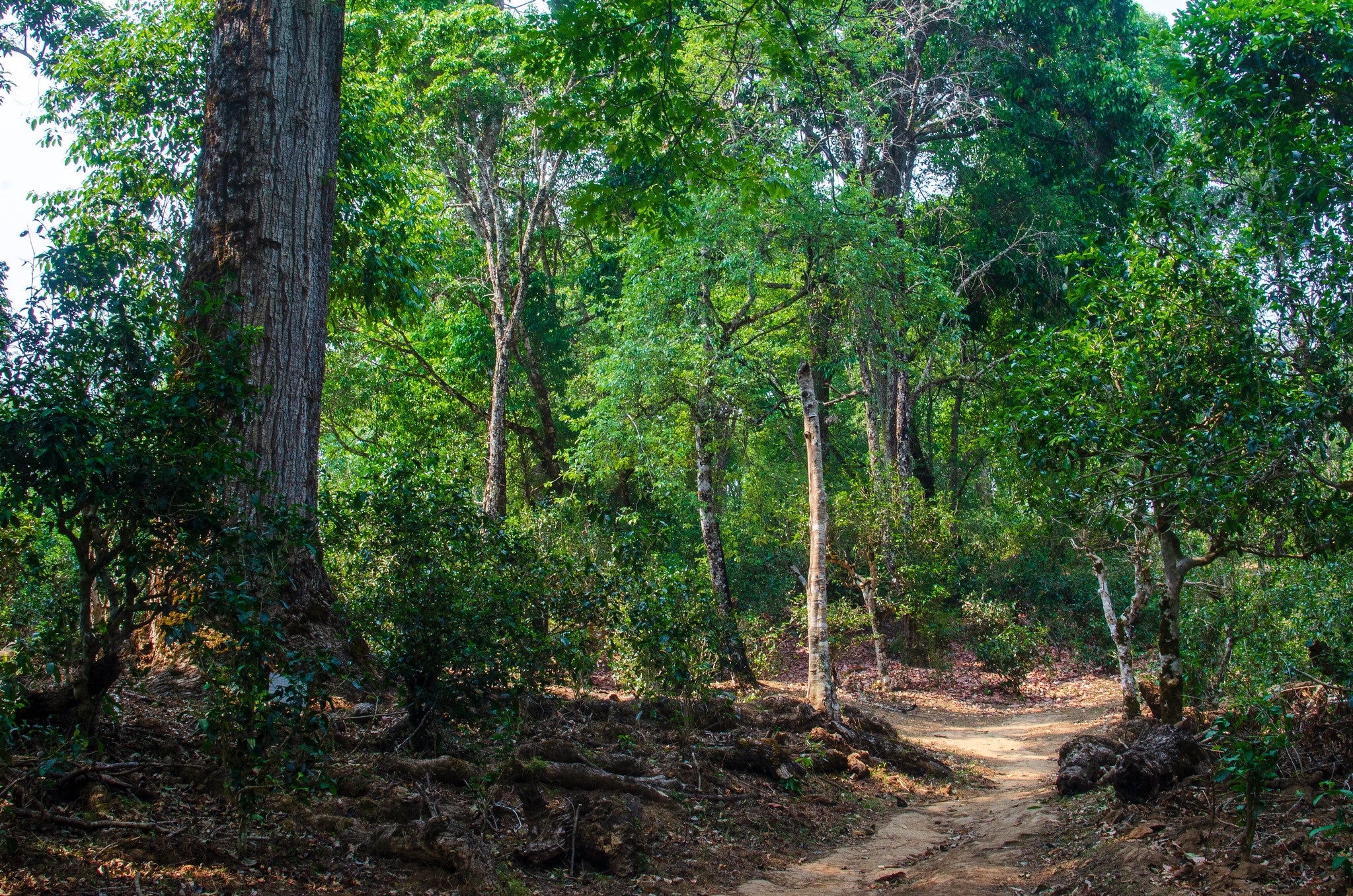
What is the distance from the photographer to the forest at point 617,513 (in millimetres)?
3895

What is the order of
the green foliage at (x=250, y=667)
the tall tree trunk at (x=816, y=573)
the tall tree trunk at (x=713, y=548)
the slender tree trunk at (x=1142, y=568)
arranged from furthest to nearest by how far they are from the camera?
the tall tree trunk at (x=713, y=548)
the tall tree trunk at (x=816, y=573)
the slender tree trunk at (x=1142, y=568)
the green foliage at (x=250, y=667)

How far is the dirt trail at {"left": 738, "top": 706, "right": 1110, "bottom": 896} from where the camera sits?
19.3 feet

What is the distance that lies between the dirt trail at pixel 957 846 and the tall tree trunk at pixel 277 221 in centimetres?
386

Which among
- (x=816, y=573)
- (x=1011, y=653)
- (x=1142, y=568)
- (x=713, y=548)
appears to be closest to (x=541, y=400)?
(x=713, y=548)

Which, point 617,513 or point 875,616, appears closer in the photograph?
point 617,513

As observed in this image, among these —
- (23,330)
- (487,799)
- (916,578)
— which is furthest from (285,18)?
(916,578)

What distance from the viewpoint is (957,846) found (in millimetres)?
7078

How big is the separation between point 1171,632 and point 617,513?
538 centimetres

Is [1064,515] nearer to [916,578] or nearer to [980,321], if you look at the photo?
[916,578]

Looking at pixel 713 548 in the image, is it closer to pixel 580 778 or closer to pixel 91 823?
pixel 580 778

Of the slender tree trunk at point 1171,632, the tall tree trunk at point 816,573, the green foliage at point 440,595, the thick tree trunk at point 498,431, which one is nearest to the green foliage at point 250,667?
the green foliage at point 440,595

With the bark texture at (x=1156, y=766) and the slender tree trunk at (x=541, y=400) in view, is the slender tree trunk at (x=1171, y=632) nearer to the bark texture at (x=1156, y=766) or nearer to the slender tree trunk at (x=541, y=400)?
the bark texture at (x=1156, y=766)

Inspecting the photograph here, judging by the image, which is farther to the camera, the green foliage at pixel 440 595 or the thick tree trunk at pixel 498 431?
the thick tree trunk at pixel 498 431

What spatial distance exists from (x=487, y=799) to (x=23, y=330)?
3.64m
